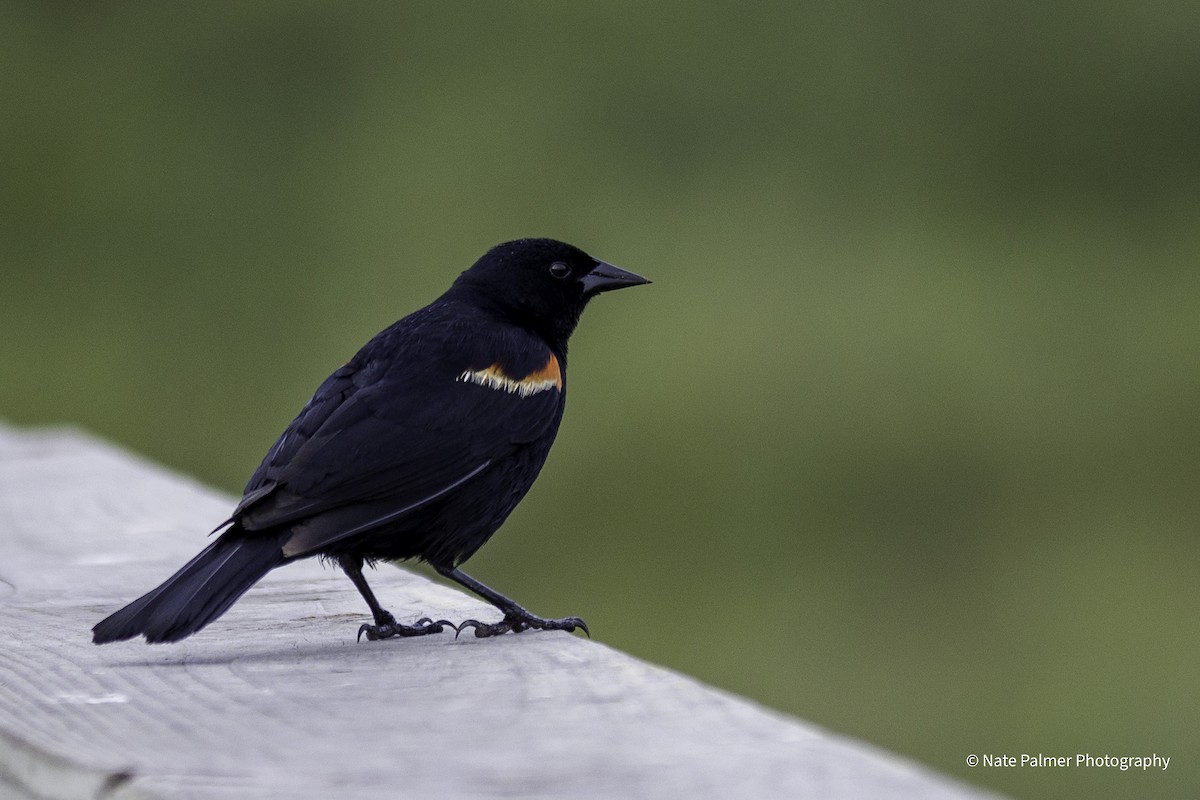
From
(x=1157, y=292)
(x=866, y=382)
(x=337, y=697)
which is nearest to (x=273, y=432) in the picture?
(x=866, y=382)

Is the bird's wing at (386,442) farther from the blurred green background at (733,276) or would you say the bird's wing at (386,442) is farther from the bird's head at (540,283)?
the blurred green background at (733,276)

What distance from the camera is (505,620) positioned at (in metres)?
2.38

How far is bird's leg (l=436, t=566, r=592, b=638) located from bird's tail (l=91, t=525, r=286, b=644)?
31 cm

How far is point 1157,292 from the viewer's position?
8086 mm

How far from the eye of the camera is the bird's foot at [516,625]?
7.52ft

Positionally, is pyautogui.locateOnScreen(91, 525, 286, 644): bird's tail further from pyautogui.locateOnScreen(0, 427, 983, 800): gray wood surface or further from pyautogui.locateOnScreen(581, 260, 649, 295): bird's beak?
pyautogui.locateOnScreen(581, 260, 649, 295): bird's beak

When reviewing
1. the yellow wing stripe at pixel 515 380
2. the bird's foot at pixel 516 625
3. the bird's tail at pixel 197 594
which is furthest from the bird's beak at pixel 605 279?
the bird's tail at pixel 197 594

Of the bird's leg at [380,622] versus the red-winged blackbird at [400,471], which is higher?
the red-winged blackbird at [400,471]

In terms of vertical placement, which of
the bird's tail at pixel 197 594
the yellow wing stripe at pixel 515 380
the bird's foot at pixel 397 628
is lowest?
the bird's foot at pixel 397 628

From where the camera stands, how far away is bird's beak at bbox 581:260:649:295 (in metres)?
3.45

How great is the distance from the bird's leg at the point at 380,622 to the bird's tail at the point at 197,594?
0.18 meters

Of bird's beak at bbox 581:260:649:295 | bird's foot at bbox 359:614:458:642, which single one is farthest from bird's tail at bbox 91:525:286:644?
bird's beak at bbox 581:260:649:295

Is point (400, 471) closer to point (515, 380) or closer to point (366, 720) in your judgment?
point (515, 380)

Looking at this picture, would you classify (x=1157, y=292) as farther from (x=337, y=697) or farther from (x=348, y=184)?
(x=337, y=697)
